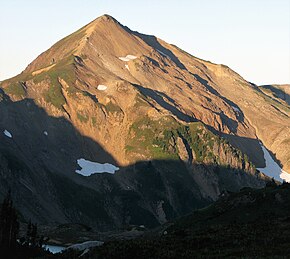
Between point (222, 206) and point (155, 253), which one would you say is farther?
point (222, 206)

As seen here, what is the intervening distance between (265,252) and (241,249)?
2.61m

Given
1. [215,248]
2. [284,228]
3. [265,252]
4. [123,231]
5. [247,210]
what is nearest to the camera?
[265,252]

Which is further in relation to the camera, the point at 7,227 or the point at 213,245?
the point at 7,227

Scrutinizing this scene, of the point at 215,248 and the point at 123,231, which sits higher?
the point at 123,231

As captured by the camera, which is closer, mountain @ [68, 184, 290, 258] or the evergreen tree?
mountain @ [68, 184, 290, 258]

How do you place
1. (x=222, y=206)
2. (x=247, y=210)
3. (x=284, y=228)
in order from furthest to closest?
(x=222, y=206)
(x=247, y=210)
(x=284, y=228)

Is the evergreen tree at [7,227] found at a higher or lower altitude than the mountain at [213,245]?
higher

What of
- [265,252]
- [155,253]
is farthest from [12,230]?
[265,252]

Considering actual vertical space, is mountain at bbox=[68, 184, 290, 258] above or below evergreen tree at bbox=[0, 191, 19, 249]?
below

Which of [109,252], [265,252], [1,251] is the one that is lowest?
[265,252]

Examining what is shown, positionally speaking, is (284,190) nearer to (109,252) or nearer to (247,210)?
(247,210)

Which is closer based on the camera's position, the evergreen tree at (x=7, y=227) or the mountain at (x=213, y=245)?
the mountain at (x=213, y=245)

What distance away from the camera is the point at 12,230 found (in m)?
81.7

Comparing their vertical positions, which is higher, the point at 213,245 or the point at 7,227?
the point at 7,227
